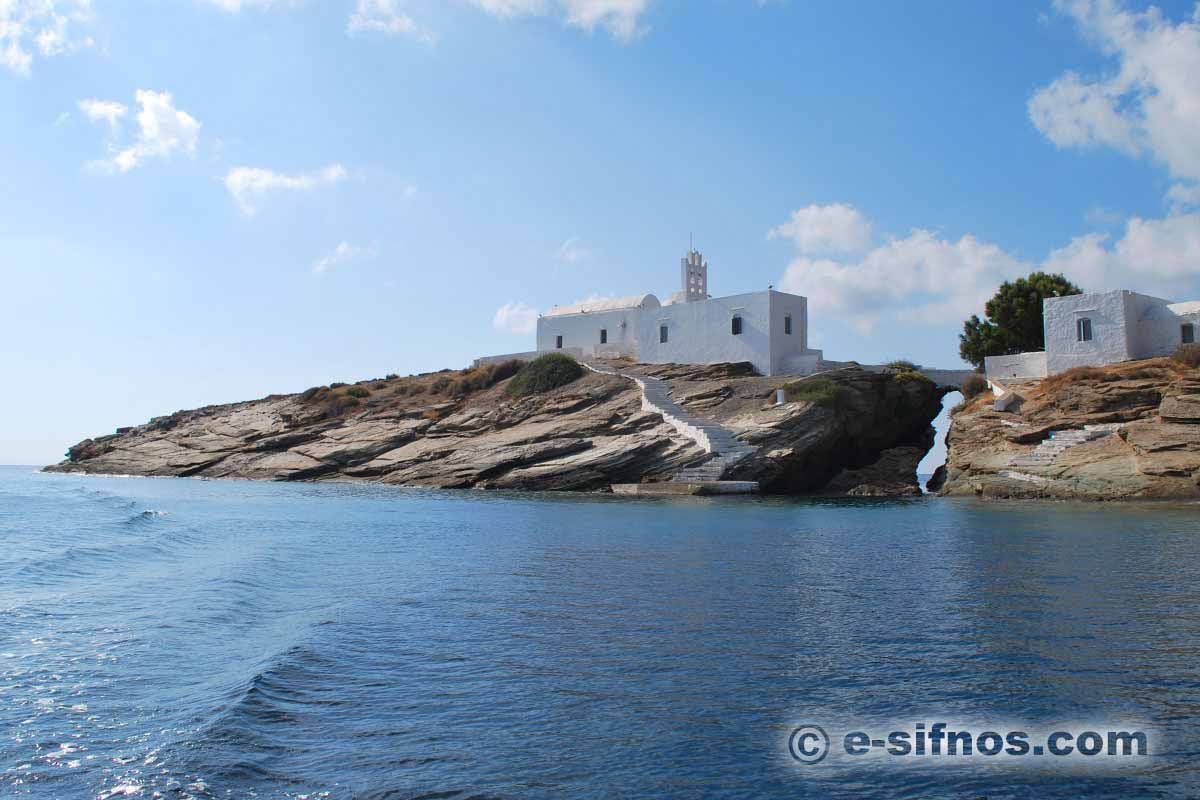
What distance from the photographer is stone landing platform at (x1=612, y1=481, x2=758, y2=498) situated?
136 feet

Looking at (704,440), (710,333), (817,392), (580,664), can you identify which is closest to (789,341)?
(710,333)

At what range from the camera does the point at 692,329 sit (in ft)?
195

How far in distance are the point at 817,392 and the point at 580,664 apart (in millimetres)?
37985

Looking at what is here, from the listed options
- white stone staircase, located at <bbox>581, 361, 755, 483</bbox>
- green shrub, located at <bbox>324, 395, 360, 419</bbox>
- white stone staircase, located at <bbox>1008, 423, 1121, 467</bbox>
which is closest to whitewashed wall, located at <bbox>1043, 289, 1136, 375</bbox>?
white stone staircase, located at <bbox>1008, 423, 1121, 467</bbox>

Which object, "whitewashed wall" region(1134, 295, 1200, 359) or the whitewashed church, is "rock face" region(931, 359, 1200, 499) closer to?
"whitewashed wall" region(1134, 295, 1200, 359)

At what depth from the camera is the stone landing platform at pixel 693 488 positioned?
41.4m

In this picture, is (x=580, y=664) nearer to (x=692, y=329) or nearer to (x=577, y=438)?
(x=577, y=438)

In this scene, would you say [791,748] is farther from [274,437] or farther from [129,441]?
[129,441]

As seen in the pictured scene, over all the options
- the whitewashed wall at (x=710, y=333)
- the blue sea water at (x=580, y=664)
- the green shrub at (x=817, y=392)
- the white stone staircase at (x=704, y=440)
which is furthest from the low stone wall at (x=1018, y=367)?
the blue sea water at (x=580, y=664)

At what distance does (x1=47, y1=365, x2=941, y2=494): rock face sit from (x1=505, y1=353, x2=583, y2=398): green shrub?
4.70ft

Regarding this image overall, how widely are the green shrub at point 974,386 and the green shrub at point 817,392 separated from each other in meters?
7.59

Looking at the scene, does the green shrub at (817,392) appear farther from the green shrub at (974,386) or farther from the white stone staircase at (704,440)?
the green shrub at (974,386)

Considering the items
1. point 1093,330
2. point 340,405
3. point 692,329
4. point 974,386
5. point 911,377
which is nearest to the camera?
point 1093,330

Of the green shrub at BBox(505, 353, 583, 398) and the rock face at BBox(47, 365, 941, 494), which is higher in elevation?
the green shrub at BBox(505, 353, 583, 398)
